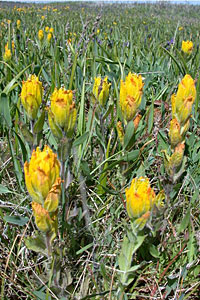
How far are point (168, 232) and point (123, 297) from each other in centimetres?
39

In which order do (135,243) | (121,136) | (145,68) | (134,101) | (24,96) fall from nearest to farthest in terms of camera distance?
(135,243) < (24,96) < (134,101) < (121,136) < (145,68)

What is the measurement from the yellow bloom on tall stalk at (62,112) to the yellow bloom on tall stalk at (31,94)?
127 mm

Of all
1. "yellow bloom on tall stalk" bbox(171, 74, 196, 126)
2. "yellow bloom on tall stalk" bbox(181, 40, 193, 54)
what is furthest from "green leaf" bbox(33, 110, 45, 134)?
"yellow bloom on tall stalk" bbox(181, 40, 193, 54)

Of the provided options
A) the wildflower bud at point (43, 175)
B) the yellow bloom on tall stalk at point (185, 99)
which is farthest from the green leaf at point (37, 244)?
the yellow bloom on tall stalk at point (185, 99)

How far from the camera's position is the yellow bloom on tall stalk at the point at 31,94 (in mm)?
1171

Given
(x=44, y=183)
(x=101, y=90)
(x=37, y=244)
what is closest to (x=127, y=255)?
(x=37, y=244)

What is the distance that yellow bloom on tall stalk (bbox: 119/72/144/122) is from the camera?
4.17 feet

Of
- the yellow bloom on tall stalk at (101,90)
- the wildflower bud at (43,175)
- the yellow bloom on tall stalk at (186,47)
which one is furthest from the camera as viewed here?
the yellow bloom on tall stalk at (186,47)

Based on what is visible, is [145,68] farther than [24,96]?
Yes

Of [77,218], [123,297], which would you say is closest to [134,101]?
[77,218]

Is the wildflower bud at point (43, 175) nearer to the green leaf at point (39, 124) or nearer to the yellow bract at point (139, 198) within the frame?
the yellow bract at point (139, 198)

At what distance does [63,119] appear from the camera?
1069 mm

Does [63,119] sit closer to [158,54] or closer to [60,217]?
[60,217]

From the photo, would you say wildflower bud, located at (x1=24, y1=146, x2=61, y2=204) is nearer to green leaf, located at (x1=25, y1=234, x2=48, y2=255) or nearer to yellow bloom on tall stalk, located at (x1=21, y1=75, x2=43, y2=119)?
green leaf, located at (x1=25, y1=234, x2=48, y2=255)
